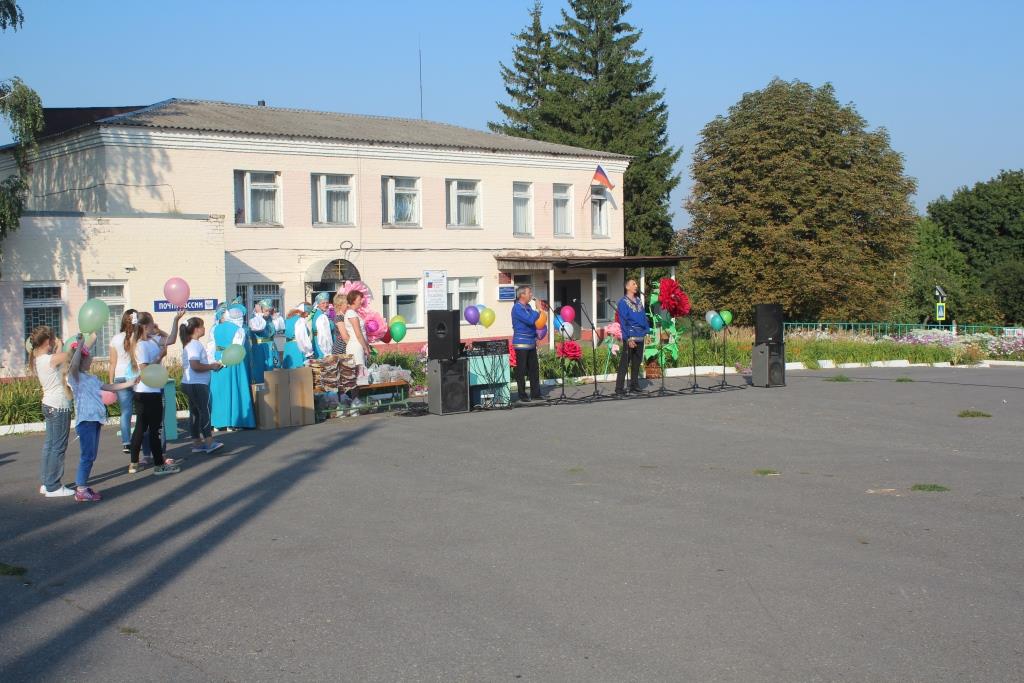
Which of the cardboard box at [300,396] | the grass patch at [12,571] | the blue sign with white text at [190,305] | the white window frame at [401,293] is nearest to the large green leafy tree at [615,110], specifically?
the white window frame at [401,293]

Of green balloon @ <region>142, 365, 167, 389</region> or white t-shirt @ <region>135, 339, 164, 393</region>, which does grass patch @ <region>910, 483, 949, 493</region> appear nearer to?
green balloon @ <region>142, 365, 167, 389</region>

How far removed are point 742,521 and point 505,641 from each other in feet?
11.5

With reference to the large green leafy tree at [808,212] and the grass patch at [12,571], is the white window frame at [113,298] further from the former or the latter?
the large green leafy tree at [808,212]

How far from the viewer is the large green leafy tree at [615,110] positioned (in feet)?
191

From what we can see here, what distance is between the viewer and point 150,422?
11.6 metres

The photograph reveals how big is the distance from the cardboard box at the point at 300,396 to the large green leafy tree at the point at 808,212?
28.6m

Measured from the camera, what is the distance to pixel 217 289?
25.1 metres

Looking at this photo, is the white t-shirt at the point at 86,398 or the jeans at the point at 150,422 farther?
the jeans at the point at 150,422

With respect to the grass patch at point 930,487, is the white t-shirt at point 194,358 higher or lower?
higher

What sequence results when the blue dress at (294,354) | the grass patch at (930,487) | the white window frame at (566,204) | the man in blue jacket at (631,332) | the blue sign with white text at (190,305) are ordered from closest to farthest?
the grass patch at (930,487) → the blue dress at (294,354) → the man in blue jacket at (631,332) → the blue sign with white text at (190,305) → the white window frame at (566,204)

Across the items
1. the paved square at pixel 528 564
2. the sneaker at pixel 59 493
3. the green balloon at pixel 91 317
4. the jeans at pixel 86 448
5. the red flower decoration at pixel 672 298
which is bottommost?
the paved square at pixel 528 564

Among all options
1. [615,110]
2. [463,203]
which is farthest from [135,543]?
[615,110]

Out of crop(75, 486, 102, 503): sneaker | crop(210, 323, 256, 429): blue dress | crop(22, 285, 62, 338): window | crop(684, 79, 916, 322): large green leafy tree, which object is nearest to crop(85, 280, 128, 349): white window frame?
crop(22, 285, 62, 338): window

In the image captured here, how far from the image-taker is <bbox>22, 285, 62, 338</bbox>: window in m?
22.5
